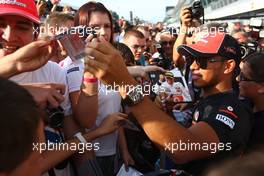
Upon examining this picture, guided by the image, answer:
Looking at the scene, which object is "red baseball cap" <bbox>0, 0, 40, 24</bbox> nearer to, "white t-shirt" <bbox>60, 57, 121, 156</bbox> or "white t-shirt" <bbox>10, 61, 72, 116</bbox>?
"white t-shirt" <bbox>10, 61, 72, 116</bbox>

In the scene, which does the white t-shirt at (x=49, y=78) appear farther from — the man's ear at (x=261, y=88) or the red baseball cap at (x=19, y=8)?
the man's ear at (x=261, y=88)

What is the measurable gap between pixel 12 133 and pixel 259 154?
667 millimetres

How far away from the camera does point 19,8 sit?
195cm

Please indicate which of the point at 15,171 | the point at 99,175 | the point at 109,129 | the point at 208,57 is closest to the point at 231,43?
the point at 208,57

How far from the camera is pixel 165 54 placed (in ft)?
17.7

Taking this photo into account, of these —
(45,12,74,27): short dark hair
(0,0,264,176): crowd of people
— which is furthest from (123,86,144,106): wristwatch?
(45,12,74,27): short dark hair

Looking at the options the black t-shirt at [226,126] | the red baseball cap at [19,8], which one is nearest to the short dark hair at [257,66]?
the black t-shirt at [226,126]

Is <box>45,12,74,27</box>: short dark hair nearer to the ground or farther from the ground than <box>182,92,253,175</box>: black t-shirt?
farther from the ground

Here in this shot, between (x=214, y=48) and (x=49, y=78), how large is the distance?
38.9 inches

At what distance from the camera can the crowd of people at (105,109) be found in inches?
44.7

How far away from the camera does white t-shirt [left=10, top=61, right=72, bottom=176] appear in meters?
1.98

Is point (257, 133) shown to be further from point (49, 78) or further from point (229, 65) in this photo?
point (49, 78)

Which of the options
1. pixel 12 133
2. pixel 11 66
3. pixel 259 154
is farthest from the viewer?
pixel 11 66

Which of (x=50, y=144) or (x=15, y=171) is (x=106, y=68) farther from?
(x=50, y=144)
